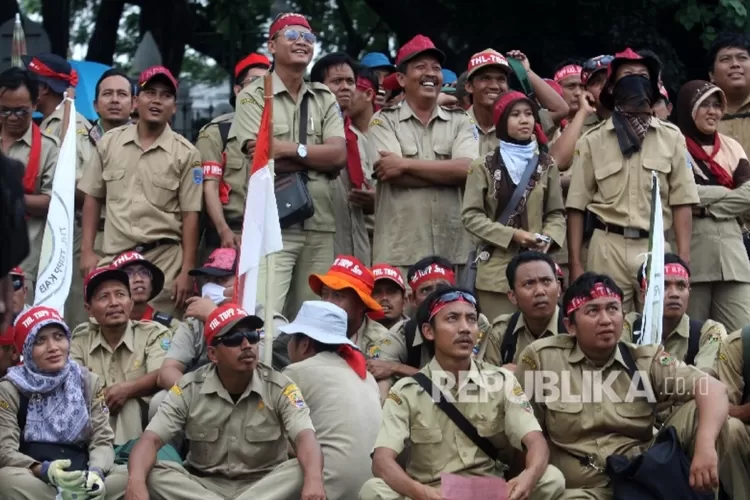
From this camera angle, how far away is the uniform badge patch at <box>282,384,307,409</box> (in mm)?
8172

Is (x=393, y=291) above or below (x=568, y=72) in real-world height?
below

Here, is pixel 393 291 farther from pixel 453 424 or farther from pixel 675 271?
pixel 453 424

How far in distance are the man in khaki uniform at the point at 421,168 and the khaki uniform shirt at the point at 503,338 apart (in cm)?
135

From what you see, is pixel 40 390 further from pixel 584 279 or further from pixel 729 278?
pixel 729 278

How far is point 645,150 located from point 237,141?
8.35ft

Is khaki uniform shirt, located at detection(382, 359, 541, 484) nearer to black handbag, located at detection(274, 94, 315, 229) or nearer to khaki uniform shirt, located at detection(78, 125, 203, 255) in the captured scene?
black handbag, located at detection(274, 94, 315, 229)

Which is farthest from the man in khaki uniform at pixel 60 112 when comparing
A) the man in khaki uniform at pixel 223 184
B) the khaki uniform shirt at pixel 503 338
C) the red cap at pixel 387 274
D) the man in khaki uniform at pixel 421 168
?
the khaki uniform shirt at pixel 503 338

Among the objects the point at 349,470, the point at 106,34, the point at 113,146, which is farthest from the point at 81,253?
the point at 106,34

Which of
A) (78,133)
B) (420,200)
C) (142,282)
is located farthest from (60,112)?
(420,200)

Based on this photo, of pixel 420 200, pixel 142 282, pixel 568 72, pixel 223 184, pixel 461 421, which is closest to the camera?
pixel 461 421

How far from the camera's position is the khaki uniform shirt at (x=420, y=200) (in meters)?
10.2

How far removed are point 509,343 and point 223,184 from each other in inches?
99.5

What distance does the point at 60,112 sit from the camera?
11.3 meters

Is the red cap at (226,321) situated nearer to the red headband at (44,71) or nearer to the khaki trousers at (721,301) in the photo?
the khaki trousers at (721,301)
